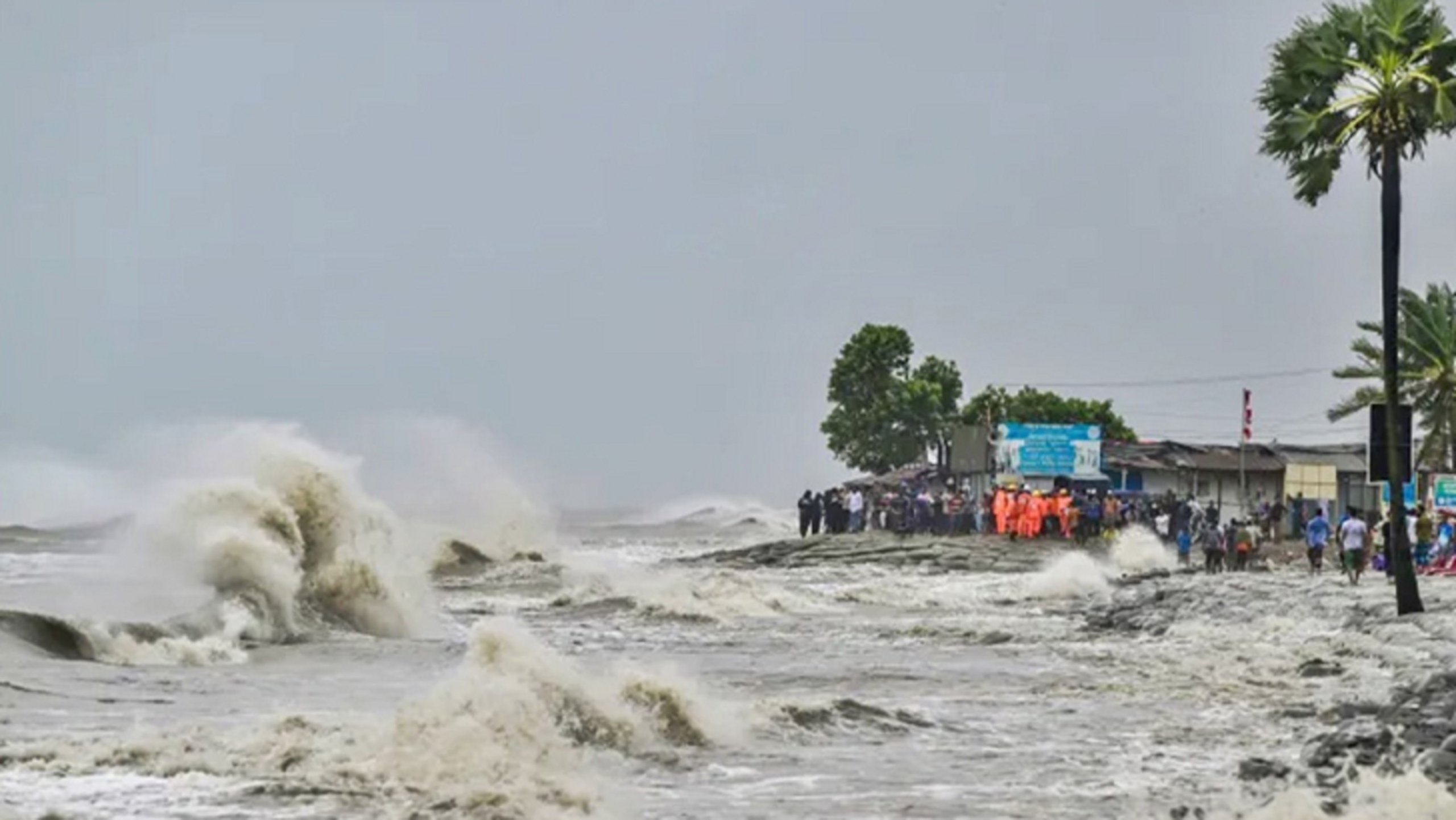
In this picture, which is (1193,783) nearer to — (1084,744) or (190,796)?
(1084,744)

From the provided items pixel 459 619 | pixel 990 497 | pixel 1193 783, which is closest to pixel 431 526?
pixel 990 497

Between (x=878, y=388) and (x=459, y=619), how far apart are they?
61.0m

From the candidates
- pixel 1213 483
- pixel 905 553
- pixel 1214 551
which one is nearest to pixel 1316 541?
pixel 1214 551

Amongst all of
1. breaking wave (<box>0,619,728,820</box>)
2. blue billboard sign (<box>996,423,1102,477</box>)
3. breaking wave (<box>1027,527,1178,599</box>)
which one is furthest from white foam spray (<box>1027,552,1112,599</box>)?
blue billboard sign (<box>996,423,1102,477</box>)

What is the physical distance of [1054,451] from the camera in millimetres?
64438

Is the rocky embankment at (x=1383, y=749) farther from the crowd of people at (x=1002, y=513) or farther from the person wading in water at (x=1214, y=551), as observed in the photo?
the crowd of people at (x=1002, y=513)

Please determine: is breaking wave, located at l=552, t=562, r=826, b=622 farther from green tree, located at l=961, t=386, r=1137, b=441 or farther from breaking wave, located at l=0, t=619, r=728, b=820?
green tree, located at l=961, t=386, r=1137, b=441

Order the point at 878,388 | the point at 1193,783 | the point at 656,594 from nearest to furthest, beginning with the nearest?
the point at 1193,783
the point at 656,594
the point at 878,388

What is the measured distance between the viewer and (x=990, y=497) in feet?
174

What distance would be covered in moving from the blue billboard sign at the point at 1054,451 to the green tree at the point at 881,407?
21.6 metres

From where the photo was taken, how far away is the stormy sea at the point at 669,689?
10.7 meters

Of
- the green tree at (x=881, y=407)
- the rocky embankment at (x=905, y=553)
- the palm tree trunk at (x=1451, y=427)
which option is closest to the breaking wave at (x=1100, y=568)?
the rocky embankment at (x=905, y=553)

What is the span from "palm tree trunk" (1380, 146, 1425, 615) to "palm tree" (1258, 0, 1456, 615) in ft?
0.04

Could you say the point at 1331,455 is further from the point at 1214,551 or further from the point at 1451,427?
the point at 1214,551
